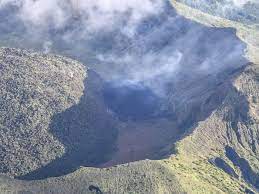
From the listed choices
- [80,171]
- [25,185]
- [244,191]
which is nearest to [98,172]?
[80,171]

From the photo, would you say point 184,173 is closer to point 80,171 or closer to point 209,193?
point 209,193

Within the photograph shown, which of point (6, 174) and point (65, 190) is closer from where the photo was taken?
point (65, 190)

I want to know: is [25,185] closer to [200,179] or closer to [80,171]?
[80,171]

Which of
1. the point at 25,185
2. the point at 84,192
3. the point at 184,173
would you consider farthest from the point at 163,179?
the point at 25,185

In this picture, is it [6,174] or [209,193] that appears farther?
[6,174]

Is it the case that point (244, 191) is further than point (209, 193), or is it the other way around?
point (244, 191)

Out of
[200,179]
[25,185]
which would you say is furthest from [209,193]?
[25,185]

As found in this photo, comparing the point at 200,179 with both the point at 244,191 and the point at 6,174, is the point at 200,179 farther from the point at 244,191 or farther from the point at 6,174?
the point at 6,174
